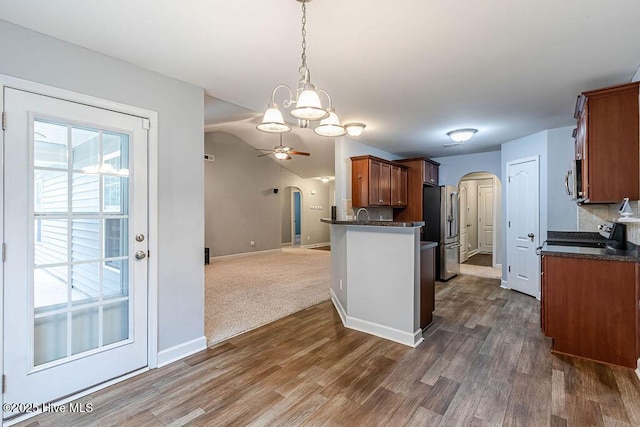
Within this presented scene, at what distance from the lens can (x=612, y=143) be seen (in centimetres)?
261

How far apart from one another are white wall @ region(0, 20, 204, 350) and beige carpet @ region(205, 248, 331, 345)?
21.6 inches

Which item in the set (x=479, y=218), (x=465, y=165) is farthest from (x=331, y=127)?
(x=479, y=218)

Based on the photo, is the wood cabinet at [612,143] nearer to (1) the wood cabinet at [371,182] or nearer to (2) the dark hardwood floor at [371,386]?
(2) the dark hardwood floor at [371,386]

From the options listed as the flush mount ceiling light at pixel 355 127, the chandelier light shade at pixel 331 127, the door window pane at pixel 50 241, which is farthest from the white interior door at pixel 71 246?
the flush mount ceiling light at pixel 355 127

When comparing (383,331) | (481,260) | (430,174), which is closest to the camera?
(383,331)

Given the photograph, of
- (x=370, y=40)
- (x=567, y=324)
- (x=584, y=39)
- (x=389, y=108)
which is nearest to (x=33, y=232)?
(x=370, y=40)

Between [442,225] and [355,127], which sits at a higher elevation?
[355,127]

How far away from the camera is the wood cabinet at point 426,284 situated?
3.13 m

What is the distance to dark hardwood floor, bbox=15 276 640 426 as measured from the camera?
74.9 inches

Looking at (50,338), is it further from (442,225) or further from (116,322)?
(442,225)

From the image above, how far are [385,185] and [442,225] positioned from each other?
1393 millimetres

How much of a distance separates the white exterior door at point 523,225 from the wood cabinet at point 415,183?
4.69 feet

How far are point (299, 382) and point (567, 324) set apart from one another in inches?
95.6

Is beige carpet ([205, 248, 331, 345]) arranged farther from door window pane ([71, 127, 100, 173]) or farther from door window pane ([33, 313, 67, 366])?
door window pane ([71, 127, 100, 173])
